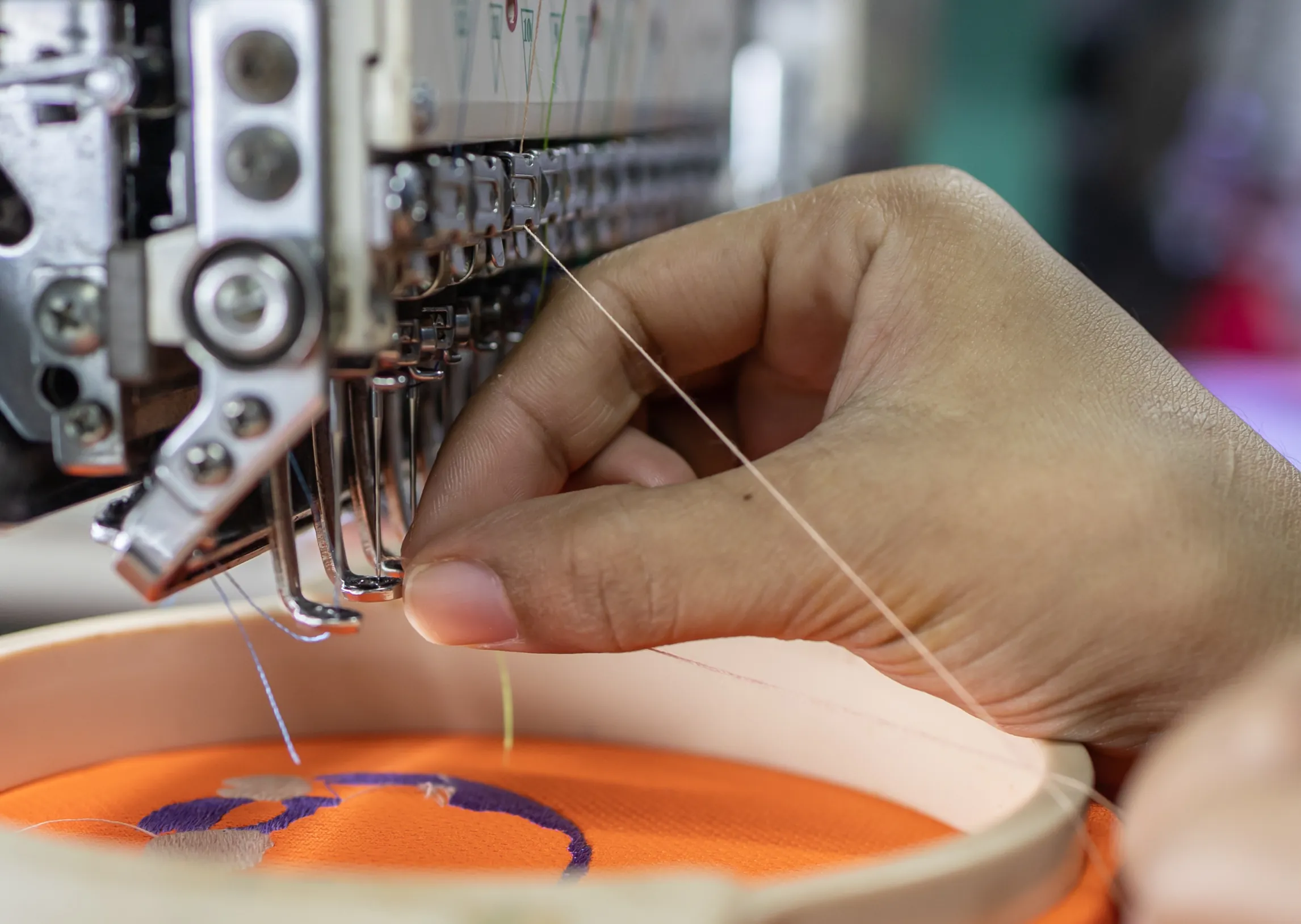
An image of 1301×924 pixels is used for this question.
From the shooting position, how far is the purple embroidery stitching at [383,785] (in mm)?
672

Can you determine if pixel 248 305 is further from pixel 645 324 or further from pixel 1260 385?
pixel 1260 385

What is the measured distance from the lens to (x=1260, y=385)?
303 centimetres

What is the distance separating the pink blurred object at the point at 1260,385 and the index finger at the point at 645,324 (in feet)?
5.40

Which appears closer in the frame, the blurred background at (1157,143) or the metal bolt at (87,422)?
the metal bolt at (87,422)

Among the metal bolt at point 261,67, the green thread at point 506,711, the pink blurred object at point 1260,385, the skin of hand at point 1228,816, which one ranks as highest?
the metal bolt at point 261,67

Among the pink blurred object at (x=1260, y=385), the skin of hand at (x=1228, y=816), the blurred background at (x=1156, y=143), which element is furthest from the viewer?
the blurred background at (x=1156, y=143)

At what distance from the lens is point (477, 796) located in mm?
731

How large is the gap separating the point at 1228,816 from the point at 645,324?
49cm

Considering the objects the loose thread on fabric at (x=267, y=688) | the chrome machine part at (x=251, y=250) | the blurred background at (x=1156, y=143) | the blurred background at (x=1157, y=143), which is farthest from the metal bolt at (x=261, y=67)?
the blurred background at (x=1157, y=143)

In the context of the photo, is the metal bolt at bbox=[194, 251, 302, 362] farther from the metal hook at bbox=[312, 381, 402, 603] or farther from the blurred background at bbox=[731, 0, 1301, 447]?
the blurred background at bbox=[731, 0, 1301, 447]

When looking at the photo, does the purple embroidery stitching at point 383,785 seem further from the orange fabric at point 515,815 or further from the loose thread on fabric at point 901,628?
the loose thread on fabric at point 901,628

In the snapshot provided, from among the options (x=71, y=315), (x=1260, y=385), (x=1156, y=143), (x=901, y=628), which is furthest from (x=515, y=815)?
(x=1156, y=143)

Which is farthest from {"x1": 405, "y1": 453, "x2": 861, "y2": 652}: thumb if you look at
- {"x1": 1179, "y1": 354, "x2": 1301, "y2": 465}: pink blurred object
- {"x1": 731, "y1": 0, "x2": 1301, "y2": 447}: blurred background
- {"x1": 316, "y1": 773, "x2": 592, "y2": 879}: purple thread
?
{"x1": 731, "y1": 0, "x2": 1301, "y2": 447}: blurred background

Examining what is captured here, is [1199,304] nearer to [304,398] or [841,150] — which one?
[841,150]
